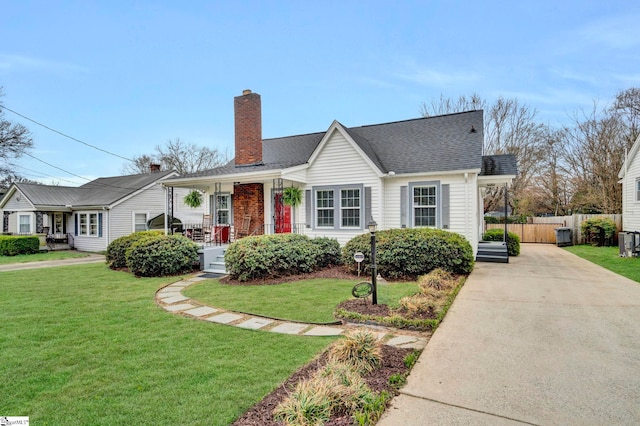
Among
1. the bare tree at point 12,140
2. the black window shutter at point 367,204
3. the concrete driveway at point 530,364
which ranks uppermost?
the bare tree at point 12,140

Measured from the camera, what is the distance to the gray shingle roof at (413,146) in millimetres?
11742

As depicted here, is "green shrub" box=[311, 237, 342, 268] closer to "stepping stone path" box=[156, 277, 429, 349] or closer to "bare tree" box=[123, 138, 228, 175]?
"stepping stone path" box=[156, 277, 429, 349]

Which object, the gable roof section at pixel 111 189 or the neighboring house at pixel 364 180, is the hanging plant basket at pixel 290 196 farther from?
the gable roof section at pixel 111 189

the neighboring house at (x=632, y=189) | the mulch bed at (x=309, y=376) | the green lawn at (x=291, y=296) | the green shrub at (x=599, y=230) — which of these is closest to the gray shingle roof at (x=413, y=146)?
the green lawn at (x=291, y=296)

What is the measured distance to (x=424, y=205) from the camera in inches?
462

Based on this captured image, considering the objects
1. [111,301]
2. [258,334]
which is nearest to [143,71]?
[111,301]

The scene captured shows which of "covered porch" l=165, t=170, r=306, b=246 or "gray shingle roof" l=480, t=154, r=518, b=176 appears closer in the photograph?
"gray shingle roof" l=480, t=154, r=518, b=176

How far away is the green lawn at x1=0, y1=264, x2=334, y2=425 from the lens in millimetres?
2863

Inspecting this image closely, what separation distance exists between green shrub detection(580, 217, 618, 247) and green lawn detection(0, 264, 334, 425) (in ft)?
67.7

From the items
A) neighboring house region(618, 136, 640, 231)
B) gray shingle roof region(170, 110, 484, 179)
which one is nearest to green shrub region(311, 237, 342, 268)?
gray shingle roof region(170, 110, 484, 179)

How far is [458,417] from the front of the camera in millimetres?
2744

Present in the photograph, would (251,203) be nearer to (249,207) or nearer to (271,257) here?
(249,207)

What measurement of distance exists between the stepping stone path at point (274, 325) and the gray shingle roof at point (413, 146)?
21.3ft

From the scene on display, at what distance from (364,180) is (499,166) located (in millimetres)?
5487
